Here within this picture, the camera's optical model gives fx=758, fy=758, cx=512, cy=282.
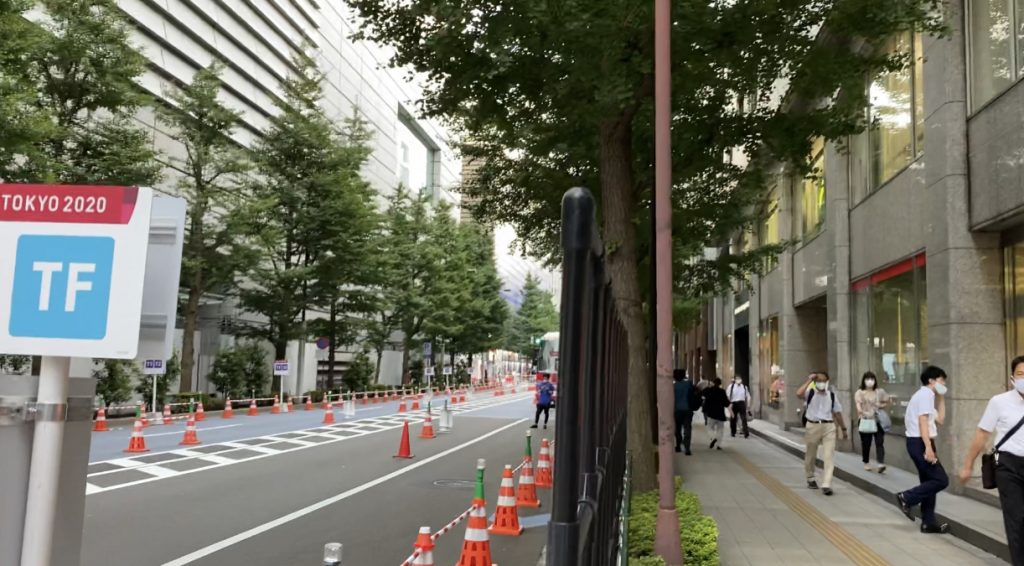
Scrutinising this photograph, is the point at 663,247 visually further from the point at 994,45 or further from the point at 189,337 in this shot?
the point at 189,337

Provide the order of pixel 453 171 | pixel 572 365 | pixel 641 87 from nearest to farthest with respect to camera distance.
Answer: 1. pixel 572 365
2. pixel 641 87
3. pixel 453 171

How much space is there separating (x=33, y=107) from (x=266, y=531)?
1571 centimetres

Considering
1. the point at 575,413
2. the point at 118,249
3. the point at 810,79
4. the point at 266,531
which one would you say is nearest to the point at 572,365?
the point at 575,413

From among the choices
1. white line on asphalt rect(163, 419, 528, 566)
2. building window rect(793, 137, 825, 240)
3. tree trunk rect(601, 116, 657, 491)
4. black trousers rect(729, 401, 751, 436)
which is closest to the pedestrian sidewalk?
tree trunk rect(601, 116, 657, 491)

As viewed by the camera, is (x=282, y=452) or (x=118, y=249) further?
(x=282, y=452)

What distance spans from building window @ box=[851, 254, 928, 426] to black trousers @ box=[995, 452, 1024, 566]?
7.43 metres

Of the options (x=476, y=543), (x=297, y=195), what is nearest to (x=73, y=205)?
(x=476, y=543)

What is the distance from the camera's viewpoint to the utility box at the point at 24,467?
7.43 feet

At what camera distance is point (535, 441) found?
20984mm

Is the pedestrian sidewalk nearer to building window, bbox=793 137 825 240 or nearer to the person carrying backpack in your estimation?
the person carrying backpack

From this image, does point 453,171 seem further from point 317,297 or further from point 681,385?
point 681,385

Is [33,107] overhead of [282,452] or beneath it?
overhead

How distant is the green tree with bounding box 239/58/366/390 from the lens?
33.2 m

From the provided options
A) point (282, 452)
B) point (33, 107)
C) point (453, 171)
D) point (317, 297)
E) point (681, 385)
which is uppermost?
point (453, 171)
